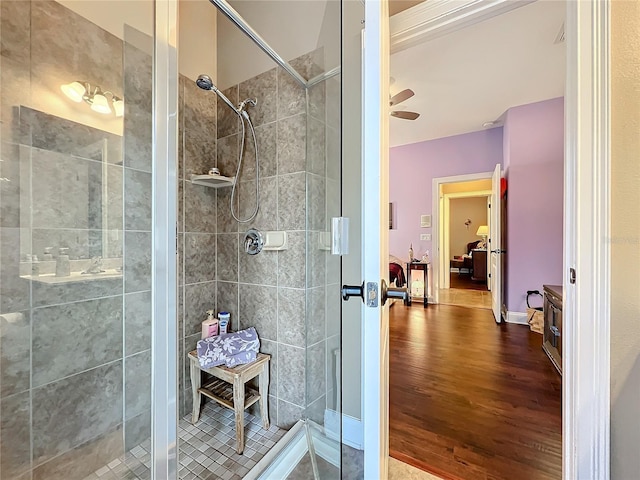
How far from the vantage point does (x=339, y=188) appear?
101 cm

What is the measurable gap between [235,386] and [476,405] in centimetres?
158

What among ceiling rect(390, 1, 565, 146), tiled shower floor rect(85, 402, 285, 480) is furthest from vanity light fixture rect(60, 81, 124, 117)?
ceiling rect(390, 1, 565, 146)

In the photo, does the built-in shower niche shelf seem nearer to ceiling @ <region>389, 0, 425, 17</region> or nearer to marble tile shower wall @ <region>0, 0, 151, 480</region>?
marble tile shower wall @ <region>0, 0, 151, 480</region>

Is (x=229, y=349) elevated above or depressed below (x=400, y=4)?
below

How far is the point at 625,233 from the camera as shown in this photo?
871mm

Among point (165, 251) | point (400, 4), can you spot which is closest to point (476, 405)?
point (165, 251)

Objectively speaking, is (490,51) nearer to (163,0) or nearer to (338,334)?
(163,0)

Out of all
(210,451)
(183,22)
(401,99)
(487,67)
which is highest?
(487,67)

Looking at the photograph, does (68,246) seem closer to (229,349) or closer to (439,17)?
(229,349)

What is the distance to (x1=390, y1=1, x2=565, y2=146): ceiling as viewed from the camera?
2037mm

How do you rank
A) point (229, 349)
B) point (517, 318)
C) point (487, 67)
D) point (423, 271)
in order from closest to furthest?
point (229, 349) < point (487, 67) < point (517, 318) < point (423, 271)

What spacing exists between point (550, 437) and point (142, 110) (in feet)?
8.75

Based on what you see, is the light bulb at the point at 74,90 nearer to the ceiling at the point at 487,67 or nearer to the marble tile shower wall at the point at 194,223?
the marble tile shower wall at the point at 194,223

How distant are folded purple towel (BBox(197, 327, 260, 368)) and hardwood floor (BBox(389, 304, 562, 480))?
955 millimetres
